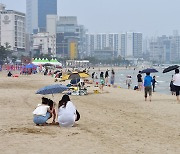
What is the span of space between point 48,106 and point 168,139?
346 centimetres

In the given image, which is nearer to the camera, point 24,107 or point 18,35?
point 24,107

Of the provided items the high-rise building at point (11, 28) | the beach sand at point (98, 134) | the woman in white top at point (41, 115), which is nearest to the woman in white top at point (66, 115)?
the beach sand at point (98, 134)

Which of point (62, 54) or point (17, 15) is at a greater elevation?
point (17, 15)

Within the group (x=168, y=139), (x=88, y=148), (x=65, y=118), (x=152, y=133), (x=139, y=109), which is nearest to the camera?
(x=88, y=148)

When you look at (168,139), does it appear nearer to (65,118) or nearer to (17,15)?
(65,118)

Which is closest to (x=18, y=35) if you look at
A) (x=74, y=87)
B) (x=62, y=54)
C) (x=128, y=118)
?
(x=62, y=54)

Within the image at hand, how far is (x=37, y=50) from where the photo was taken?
6260 inches

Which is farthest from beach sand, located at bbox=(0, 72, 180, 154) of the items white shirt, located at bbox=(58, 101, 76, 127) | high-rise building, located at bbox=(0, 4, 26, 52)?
high-rise building, located at bbox=(0, 4, 26, 52)

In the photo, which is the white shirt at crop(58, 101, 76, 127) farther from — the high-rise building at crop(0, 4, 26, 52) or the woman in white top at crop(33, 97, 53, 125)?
the high-rise building at crop(0, 4, 26, 52)

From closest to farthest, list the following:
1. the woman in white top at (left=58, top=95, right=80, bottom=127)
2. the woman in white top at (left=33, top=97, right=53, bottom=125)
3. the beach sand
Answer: the beach sand < the woman in white top at (left=58, top=95, right=80, bottom=127) < the woman in white top at (left=33, top=97, right=53, bottom=125)

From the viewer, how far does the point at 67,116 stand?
1077 cm

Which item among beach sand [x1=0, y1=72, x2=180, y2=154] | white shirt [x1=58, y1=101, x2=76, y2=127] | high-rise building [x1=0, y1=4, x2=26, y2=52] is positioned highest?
high-rise building [x1=0, y1=4, x2=26, y2=52]

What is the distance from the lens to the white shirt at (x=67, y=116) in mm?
10734

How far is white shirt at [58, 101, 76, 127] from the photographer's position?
423 inches
